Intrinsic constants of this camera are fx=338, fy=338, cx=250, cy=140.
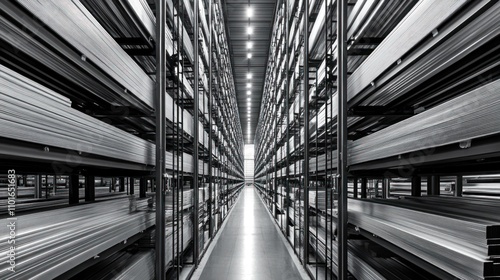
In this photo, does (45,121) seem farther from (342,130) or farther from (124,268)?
(342,130)

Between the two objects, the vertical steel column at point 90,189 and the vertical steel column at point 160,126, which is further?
the vertical steel column at point 160,126

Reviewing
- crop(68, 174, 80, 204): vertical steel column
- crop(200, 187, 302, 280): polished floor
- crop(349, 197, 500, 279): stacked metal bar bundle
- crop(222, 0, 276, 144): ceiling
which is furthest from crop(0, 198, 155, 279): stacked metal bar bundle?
crop(222, 0, 276, 144): ceiling

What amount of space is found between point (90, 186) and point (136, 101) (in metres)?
0.97

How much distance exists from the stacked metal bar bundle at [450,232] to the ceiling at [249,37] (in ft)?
42.1

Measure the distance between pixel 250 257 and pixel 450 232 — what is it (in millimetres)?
5555

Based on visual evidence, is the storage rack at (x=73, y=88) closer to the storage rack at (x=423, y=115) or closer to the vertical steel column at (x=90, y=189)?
the vertical steel column at (x=90, y=189)

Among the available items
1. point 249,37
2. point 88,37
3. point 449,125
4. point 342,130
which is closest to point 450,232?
point 449,125

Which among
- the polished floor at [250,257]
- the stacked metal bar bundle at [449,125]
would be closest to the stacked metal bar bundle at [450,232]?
the stacked metal bar bundle at [449,125]

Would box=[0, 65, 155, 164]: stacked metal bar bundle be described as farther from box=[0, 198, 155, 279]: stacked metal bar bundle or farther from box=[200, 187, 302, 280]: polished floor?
box=[200, 187, 302, 280]: polished floor

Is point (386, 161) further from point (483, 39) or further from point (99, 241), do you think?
point (99, 241)

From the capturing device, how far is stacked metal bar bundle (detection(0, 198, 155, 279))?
149 centimetres

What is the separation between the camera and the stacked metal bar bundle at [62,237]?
1490 millimetres

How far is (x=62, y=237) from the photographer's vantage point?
1.82m

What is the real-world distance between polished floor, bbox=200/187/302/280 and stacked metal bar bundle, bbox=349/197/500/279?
334 centimetres
